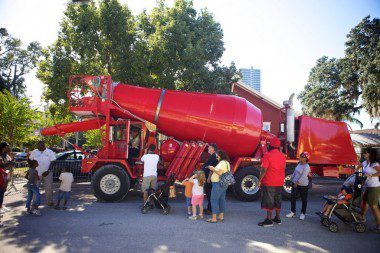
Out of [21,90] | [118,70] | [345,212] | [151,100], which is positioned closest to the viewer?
Result: [345,212]

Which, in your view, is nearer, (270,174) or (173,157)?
(270,174)

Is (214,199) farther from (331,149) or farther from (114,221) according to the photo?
(331,149)

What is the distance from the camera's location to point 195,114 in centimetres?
949

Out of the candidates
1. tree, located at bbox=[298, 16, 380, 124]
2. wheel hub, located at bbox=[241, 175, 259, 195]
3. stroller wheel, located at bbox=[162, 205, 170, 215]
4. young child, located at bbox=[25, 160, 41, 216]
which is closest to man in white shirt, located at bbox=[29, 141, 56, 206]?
young child, located at bbox=[25, 160, 41, 216]

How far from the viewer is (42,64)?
15.4 m

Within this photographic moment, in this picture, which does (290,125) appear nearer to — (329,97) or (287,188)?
(287,188)

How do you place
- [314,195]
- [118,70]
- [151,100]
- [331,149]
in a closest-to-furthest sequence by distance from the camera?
[151,100] < [331,149] < [314,195] < [118,70]

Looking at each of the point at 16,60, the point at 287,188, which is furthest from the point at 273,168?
the point at 16,60

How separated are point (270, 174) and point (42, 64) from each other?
14097 mm

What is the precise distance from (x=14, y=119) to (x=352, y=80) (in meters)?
28.0

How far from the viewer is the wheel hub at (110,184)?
28.9 feet

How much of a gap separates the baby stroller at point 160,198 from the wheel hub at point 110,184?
1616 millimetres

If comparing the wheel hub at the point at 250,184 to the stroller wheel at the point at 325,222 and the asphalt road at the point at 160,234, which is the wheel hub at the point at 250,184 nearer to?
the asphalt road at the point at 160,234

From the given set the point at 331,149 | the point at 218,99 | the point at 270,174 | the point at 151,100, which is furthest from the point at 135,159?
the point at 331,149
